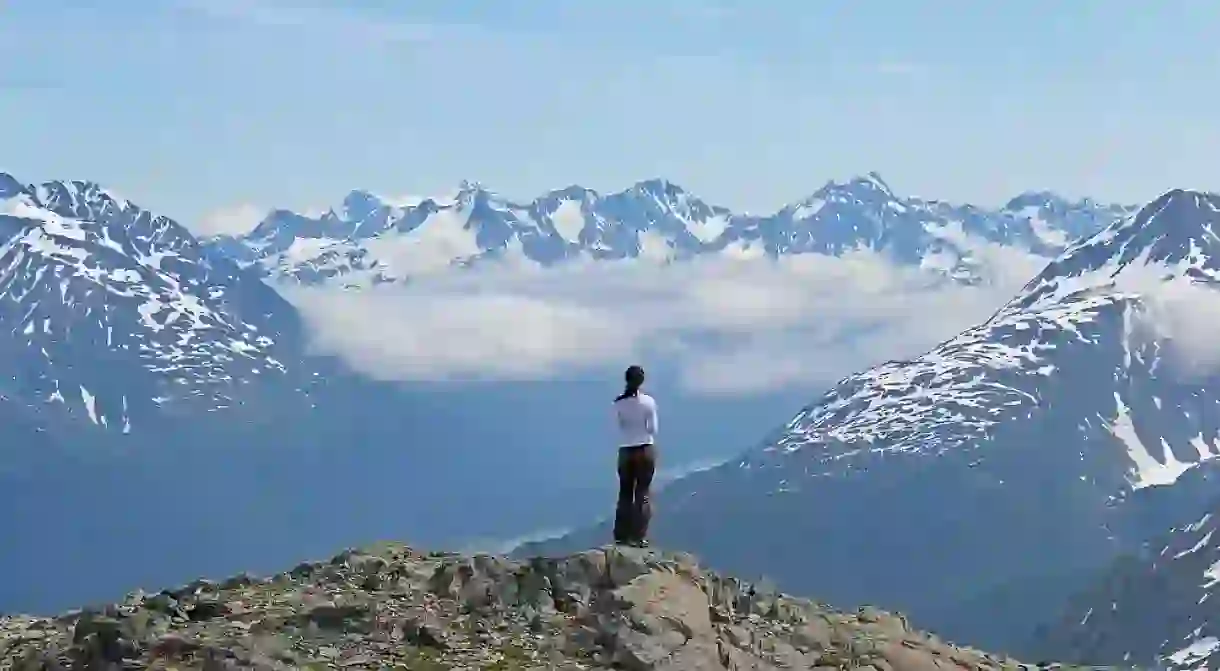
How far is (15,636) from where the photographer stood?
3938 cm

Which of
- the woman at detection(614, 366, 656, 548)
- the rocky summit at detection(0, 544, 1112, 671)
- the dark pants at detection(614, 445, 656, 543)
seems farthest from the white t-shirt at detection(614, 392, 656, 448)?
the rocky summit at detection(0, 544, 1112, 671)

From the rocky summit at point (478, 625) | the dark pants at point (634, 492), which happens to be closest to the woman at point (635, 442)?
the dark pants at point (634, 492)

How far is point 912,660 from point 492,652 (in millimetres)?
10240

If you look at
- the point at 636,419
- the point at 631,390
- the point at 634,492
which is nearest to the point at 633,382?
the point at 631,390

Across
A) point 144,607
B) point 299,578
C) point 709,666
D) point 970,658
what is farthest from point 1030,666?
point 144,607

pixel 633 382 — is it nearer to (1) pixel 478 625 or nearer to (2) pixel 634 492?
(2) pixel 634 492

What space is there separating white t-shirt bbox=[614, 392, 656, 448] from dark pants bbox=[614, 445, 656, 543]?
0.73ft

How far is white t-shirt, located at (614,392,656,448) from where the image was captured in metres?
36.6

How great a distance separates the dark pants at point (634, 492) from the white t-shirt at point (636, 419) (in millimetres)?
221

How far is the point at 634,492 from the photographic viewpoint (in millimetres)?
37656

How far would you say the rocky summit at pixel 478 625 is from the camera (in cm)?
3228

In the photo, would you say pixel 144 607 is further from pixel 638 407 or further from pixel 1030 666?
pixel 1030 666

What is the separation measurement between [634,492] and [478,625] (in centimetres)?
542

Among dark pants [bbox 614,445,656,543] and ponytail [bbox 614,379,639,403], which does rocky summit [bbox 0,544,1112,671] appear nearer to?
dark pants [bbox 614,445,656,543]
